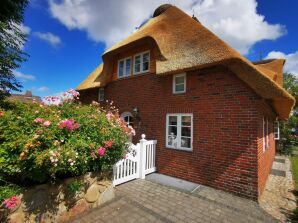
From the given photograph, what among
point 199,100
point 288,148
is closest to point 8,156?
point 199,100

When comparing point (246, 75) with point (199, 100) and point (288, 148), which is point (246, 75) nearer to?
point (199, 100)

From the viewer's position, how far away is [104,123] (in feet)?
15.0

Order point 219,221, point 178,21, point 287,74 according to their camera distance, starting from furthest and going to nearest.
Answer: point 287,74 < point 178,21 < point 219,221

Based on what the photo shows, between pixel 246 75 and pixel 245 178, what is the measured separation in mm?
3178

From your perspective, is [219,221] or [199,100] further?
[199,100]

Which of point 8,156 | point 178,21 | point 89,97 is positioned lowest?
point 8,156

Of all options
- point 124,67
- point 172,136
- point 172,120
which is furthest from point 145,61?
point 172,136

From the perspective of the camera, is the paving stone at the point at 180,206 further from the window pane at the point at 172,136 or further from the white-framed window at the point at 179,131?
the window pane at the point at 172,136

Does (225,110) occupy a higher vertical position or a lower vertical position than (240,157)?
higher

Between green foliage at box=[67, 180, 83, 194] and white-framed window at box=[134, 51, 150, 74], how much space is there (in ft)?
19.7

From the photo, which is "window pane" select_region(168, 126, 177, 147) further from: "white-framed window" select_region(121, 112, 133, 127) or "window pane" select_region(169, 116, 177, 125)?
"white-framed window" select_region(121, 112, 133, 127)

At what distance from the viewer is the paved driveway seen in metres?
4.05

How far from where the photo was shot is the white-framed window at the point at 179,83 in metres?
7.15

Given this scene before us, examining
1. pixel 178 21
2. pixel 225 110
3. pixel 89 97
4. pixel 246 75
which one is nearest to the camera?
pixel 246 75
